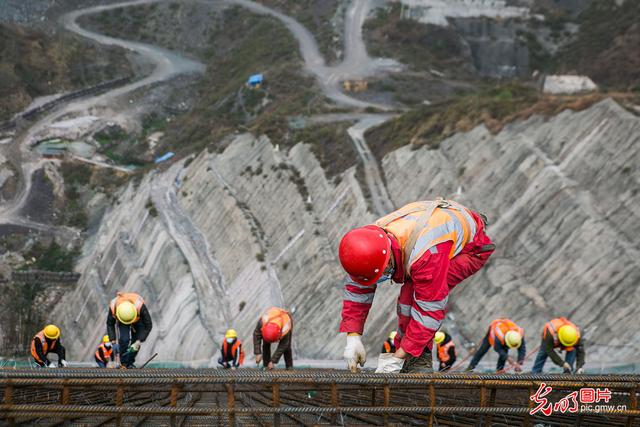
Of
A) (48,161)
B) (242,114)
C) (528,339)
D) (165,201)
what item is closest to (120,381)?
(528,339)

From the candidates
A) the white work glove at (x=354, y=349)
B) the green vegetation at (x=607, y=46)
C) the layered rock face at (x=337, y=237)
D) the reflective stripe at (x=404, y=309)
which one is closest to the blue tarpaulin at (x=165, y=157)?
the layered rock face at (x=337, y=237)

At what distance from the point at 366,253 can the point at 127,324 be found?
6735 millimetres

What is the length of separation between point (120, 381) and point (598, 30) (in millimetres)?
68229

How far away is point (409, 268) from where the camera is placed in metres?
6.68

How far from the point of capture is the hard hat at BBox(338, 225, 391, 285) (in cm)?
640

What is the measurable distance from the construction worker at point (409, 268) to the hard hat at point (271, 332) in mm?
5193

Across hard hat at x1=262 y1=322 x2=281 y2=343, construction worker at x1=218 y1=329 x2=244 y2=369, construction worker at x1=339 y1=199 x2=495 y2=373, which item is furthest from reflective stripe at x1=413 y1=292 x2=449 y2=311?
construction worker at x1=218 y1=329 x2=244 y2=369

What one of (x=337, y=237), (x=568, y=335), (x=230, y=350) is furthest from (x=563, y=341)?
(x=337, y=237)

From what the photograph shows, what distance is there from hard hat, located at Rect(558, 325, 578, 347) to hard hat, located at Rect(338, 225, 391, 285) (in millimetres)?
7442

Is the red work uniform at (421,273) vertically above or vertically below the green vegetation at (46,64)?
below

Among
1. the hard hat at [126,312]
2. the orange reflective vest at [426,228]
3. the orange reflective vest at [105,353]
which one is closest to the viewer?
the orange reflective vest at [426,228]

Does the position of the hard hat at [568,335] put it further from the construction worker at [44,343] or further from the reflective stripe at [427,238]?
the construction worker at [44,343]

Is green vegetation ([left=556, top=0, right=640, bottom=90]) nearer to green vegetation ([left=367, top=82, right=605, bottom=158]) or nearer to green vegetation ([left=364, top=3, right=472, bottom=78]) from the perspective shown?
green vegetation ([left=364, top=3, right=472, bottom=78])

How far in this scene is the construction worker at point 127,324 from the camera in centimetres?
1153
